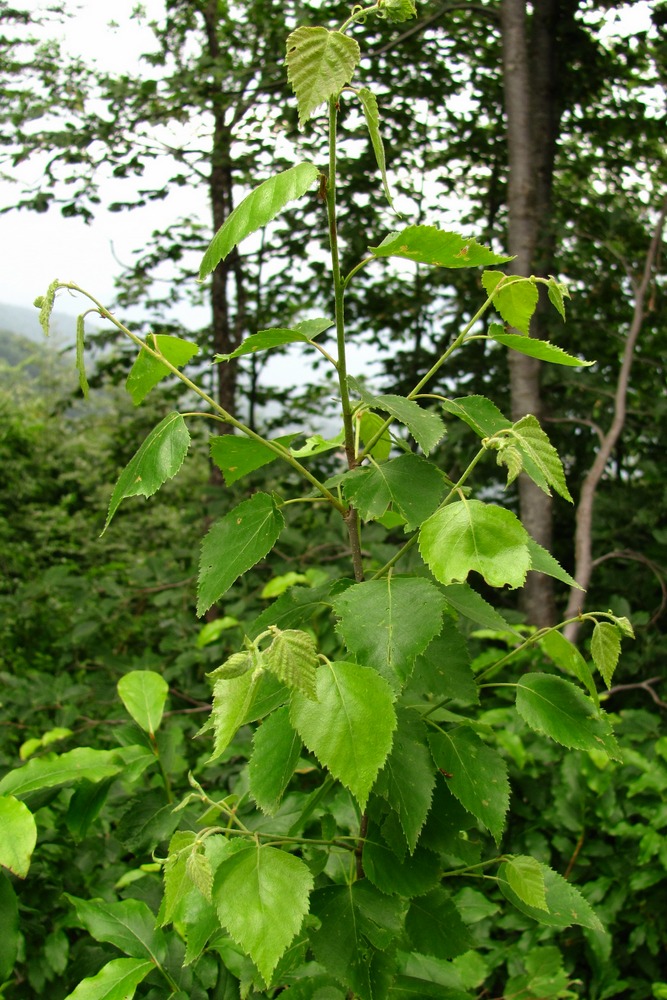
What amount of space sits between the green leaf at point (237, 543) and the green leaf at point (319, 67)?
37 cm

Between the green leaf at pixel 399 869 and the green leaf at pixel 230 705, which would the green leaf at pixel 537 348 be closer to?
the green leaf at pixel 230 705

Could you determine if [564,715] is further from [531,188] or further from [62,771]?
[531,188]

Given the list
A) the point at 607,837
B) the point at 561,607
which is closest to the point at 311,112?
the point at 607,837

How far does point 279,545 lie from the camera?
3.25 meters

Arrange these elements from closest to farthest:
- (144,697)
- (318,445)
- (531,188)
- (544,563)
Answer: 1. (544,563)
2. (318,445)
3. (144,697)
4. (531,188)

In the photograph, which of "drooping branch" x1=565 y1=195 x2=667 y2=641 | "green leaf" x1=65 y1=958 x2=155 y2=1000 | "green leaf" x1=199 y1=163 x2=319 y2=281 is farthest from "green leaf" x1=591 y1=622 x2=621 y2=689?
"drooping branch" x1=565 y1=195 x2=667 y2=641

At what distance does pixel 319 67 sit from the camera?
25.5 inches

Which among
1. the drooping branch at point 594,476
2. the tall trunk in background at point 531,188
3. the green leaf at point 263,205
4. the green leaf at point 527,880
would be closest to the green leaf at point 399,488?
the green leaf at point 263,205

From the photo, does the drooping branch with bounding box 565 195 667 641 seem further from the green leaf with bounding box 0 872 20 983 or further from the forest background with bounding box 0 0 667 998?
the green leaf with bounding box 0 872 20 983

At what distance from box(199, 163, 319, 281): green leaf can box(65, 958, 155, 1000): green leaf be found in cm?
77

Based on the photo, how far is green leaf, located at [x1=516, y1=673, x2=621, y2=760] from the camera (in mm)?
783

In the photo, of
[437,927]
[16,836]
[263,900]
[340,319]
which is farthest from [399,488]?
[16,836]

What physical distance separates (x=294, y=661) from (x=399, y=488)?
26cm

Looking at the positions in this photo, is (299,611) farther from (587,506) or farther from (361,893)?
(587,506)
